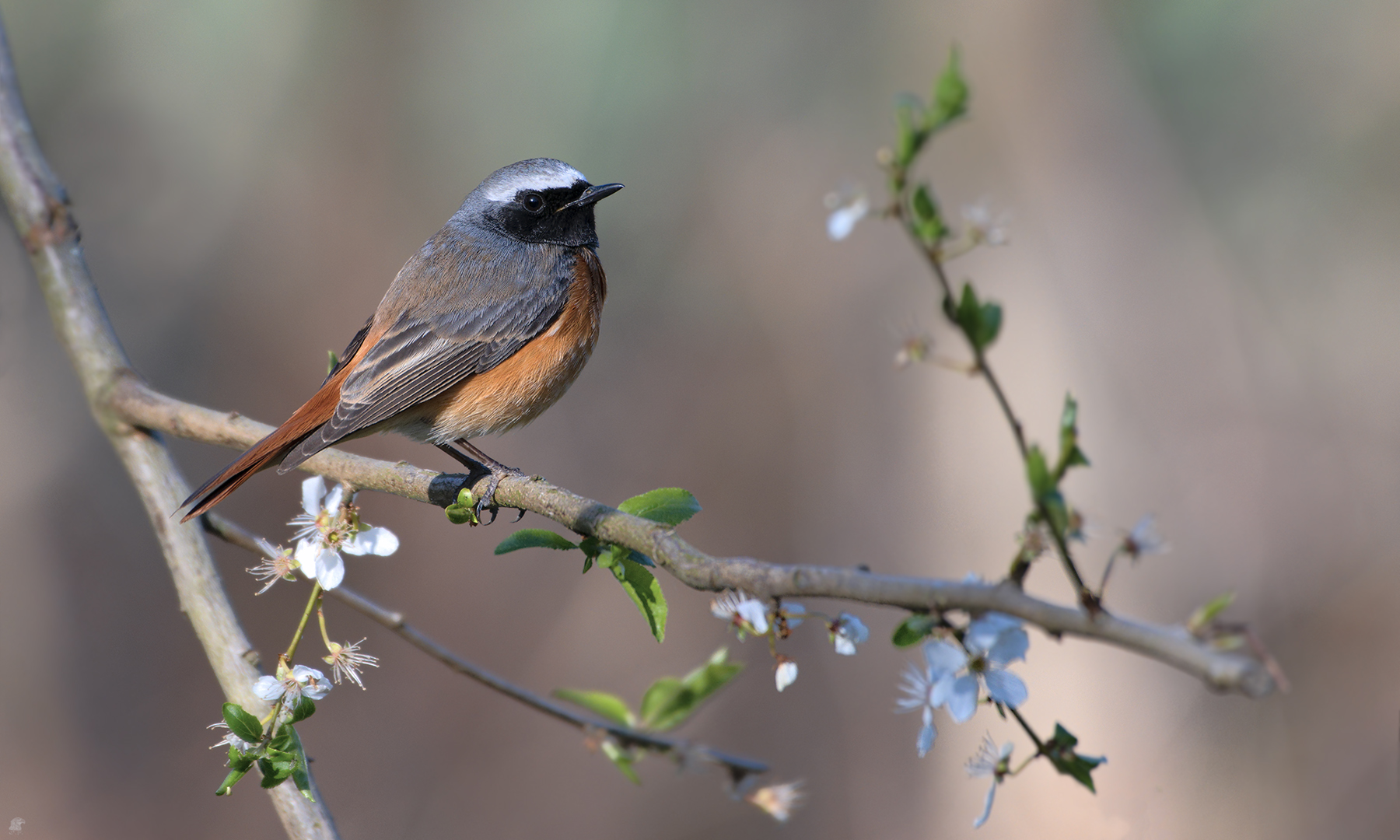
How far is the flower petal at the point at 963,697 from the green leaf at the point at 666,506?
0.65 metres

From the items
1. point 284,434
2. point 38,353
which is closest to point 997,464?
point 284,434

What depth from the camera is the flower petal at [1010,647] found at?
1.38m

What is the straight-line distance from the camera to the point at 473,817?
832cm

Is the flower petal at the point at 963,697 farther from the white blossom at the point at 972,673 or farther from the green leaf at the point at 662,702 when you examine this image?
the green leaf at the point at 662,702

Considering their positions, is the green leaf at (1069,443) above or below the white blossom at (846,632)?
above

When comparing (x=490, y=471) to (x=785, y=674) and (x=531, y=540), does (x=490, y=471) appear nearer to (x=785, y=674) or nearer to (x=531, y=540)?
(x=531, y=540)

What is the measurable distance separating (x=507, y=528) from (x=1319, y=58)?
8.98m

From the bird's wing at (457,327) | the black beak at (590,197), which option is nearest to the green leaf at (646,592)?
the bird's wing at (457,327)

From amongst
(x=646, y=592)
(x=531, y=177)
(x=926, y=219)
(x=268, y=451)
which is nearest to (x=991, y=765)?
(x=646, y=592)

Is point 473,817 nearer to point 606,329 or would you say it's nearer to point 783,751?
point 783,751

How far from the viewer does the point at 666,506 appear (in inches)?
76.2

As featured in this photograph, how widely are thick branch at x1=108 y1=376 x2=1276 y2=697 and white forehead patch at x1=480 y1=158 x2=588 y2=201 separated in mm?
1848

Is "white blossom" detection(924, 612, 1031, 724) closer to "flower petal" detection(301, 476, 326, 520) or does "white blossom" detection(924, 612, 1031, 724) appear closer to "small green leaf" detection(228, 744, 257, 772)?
"small green leaf" detection(228, 744, 257, 772)

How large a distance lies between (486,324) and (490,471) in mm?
725
